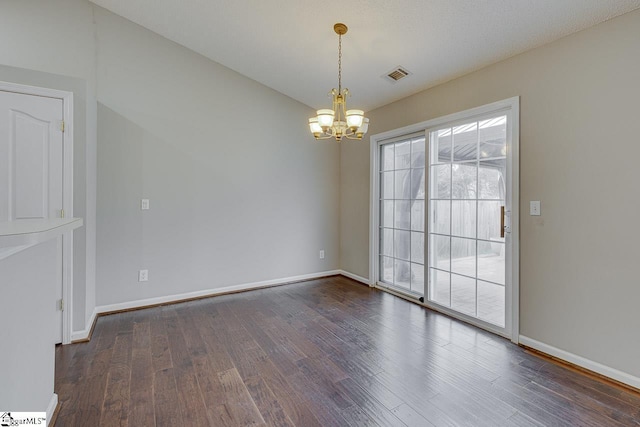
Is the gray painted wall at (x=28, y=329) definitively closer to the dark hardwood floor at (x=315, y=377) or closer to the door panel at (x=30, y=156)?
the dark hardwood floor at (x=315, y=377)

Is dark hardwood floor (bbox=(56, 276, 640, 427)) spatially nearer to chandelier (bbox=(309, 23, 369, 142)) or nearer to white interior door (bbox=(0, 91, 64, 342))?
white interior door (bbox=(0, 91, 64, 342))

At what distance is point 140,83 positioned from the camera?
11.5ft

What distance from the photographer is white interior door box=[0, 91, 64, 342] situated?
2400mm

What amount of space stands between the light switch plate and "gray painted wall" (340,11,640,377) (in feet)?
0.12

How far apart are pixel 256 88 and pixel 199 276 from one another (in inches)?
106

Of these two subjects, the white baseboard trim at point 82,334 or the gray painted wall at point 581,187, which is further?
the white baseboard trim at point 82,334

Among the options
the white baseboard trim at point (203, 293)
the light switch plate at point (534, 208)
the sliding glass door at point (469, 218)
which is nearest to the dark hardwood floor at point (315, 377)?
the white baseboard trim at point (203, 293)

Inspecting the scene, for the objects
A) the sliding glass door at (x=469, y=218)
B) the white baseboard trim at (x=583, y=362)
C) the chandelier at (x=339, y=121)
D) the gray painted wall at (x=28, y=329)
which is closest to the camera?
the gray painted wall at (x=28, y=329)

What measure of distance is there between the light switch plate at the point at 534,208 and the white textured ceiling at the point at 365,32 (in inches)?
51.9

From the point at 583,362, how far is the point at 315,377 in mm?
2030

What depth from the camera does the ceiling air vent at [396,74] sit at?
10.7 ft

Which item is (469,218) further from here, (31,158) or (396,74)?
(31,158)

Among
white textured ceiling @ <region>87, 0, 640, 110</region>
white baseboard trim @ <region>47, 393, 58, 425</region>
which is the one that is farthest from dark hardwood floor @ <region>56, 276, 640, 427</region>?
white textured ceiling @ <region>87, 0, 640, 110</region>

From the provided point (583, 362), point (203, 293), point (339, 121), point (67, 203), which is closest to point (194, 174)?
point (67, 203)
